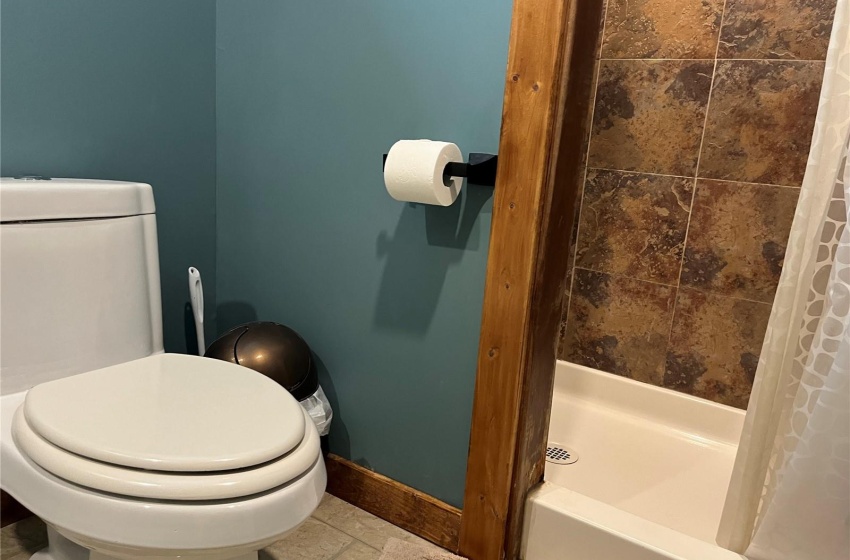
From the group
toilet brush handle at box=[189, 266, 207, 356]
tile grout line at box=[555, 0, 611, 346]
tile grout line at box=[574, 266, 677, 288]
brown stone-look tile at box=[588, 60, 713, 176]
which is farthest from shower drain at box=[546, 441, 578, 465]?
toilet brush handle at box=[189, 266, 207, 356]

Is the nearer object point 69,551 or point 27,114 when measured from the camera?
point 69,551

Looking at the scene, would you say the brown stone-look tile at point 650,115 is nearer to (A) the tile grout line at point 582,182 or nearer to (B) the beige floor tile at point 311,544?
Answer: (A) the tile grout line at point 582,182

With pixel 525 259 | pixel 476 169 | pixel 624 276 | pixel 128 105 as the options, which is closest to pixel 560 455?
pixel 624 276

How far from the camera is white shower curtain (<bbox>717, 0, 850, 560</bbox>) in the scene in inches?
39.8

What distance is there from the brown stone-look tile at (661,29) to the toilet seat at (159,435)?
143cm

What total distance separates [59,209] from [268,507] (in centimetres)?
69

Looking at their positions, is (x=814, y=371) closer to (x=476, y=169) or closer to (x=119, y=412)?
(x=476, y=169)

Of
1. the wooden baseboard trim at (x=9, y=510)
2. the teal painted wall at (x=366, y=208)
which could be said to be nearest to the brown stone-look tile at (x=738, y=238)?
the teal painted wall at (x=366, y=208)

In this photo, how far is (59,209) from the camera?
46.1 inches

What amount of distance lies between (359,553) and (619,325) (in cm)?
107

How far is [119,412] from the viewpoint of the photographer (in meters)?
1.01

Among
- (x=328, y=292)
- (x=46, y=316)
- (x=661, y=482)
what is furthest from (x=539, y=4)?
(x=661, y=482)

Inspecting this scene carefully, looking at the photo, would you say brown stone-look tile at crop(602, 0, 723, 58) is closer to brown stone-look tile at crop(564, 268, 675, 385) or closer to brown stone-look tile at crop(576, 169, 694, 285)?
brown stone-look tile at crop(576, 169, 694, 285)

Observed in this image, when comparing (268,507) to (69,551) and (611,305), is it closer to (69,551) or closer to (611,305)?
(69,551)
